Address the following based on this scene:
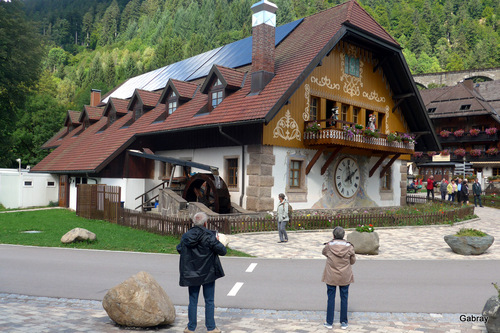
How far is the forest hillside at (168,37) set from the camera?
7331cm

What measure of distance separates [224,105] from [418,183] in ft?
105

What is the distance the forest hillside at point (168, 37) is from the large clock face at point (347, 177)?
108 feet

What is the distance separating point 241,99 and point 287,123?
2.39m

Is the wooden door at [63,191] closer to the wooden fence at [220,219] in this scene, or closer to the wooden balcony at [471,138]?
the wooden fence at [220,219]

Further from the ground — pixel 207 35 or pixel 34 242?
pixel 207 35

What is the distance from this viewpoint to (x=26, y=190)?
30406 millimetres

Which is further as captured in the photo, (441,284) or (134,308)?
(441,284)

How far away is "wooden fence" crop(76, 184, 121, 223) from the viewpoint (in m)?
20.8

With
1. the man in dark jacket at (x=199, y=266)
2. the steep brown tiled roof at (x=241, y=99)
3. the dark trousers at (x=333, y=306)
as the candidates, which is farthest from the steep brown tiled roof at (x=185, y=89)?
the dark trousers at (x=333, y=306)

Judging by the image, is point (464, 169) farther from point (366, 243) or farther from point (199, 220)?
point (199, 220)

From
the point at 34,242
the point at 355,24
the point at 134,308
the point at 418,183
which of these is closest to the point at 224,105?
the point at 355,24

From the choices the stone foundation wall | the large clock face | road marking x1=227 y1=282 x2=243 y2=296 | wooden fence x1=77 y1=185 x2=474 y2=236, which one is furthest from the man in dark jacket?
the large clock face

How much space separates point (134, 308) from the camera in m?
6.55

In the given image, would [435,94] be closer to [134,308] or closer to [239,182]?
[239,182]
